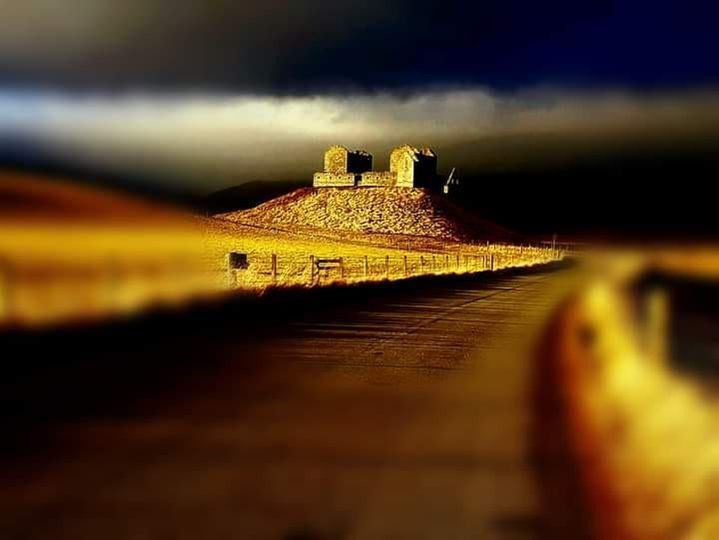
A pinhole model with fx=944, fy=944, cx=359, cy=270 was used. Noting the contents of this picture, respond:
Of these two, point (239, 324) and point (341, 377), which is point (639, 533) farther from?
point (239, 324)

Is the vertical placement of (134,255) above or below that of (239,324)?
above

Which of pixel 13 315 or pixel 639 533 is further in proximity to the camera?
pixel 13 315

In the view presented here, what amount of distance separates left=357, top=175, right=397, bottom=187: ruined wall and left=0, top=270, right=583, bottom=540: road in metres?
178

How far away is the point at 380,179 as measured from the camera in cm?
19388

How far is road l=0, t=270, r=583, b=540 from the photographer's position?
5.91 metres

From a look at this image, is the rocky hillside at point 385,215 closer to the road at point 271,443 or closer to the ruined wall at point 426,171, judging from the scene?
the ruined wall at point 426,171

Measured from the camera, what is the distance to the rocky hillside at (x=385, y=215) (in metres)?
163

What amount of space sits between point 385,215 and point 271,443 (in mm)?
166969

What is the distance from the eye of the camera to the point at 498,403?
10344 millimetres

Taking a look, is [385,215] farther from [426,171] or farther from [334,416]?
[334,416]

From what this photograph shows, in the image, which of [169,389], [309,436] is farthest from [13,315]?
[309,436]

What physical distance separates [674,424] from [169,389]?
17.7 ft

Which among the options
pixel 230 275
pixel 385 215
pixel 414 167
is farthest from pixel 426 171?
pixel 230 275

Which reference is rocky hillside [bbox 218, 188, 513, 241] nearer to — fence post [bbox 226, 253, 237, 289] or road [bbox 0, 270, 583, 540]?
fence post [bbox 226, 253, 237, 289]
